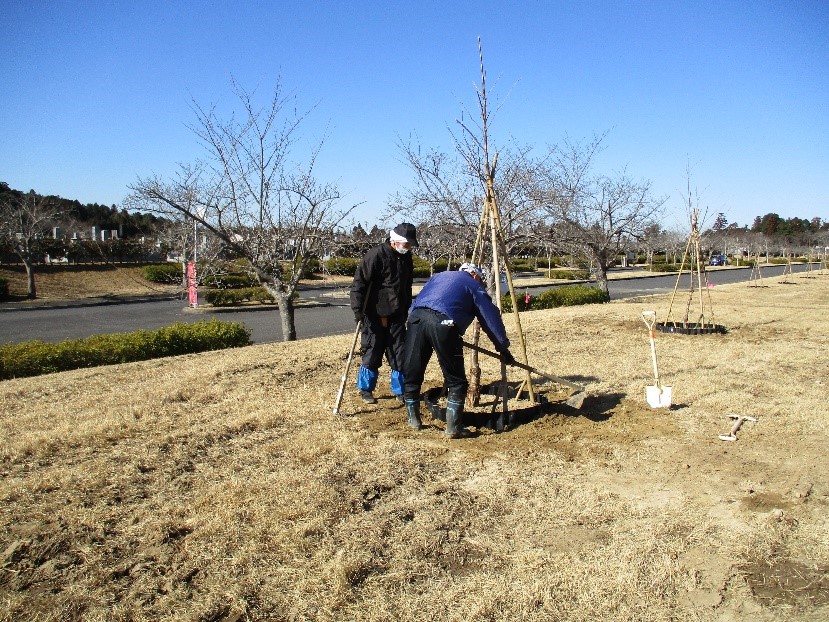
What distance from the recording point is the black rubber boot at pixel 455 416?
15.6 feet

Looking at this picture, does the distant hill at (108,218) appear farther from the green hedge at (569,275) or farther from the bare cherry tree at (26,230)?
the green hedge at (569,275)

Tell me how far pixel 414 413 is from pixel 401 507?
1490 mm

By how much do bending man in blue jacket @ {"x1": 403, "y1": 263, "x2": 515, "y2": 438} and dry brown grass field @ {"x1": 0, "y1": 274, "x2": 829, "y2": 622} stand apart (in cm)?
44

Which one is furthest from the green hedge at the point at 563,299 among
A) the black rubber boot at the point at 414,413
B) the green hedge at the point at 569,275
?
the green hedge at the point at 569,275

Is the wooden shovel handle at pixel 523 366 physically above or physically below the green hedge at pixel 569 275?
below

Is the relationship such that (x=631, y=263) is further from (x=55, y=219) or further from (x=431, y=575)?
(x=431, y=575)

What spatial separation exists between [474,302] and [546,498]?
1.62m

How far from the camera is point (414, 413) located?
5.04 metres

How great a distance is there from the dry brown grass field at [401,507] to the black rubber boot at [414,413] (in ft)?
0.38

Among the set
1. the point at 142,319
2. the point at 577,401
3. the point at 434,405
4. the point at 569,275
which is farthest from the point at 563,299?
the point at 569,275

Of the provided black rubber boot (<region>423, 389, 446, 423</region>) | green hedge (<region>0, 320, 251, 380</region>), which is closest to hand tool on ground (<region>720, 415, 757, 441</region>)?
black rubber boot (<region>423, 389, 446, 423</region>)

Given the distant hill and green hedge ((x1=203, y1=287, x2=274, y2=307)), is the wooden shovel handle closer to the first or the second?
green hedge ((x1=203, y1=287, x2=274, y2=307))

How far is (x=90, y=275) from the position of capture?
32.0 metres

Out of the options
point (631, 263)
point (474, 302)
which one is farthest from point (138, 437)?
point (631, 263)
